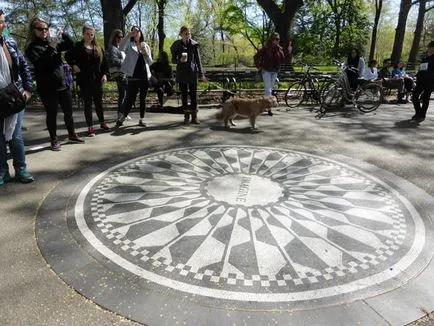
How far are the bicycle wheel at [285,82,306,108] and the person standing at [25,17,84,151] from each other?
6708 mm

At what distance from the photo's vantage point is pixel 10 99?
4.08 metres

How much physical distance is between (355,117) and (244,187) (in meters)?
5.76

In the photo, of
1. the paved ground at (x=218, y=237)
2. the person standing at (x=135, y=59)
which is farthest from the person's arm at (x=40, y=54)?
the person standing at (x=135, y=59)

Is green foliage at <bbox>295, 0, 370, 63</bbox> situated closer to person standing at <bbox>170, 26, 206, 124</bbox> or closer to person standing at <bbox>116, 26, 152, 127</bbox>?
person standing at <bbox>170, 26, 206, 124</bbox>

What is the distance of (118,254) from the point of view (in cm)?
297

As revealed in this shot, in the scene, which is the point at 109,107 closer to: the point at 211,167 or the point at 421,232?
the point at 211,167

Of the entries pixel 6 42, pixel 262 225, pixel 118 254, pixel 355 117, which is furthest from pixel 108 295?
pixel 355 117

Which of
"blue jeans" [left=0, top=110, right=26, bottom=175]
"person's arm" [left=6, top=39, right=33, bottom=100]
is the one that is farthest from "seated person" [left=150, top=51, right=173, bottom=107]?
"blue jeans" [left=0, top=110, right=26, bottom=175]

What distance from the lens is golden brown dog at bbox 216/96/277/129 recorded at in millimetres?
7297

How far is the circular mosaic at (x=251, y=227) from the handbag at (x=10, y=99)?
1.22 m

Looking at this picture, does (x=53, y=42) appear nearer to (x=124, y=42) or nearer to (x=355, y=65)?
(x=124, y=42)

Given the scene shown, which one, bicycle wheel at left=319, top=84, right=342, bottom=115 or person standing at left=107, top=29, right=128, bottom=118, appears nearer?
person standing at left=107, top=29, right=128, bottom=118

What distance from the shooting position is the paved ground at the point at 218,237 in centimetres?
241

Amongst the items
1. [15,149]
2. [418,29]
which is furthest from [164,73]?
[418,29]
